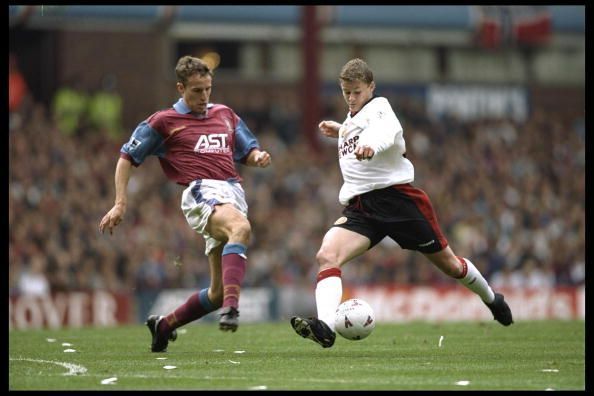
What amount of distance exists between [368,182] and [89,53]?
78.8 ft

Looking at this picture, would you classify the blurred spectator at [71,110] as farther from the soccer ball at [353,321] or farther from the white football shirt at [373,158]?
the soccer ball at [353,321]

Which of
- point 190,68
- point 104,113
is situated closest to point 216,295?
point 190,68

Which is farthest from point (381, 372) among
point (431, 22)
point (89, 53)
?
point (431, 22)

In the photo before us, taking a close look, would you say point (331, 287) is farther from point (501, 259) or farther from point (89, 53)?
point (89, 53)

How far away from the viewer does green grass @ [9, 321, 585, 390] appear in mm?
8273

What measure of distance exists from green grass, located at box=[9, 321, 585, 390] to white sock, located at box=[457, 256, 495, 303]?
1.55 feet

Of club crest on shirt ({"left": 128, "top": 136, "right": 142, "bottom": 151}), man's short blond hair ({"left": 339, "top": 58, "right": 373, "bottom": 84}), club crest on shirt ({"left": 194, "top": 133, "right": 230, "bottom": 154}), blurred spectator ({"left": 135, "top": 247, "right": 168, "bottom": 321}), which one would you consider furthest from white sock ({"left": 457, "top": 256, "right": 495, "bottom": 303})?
blurred spectator ({"left": 135, "top": 247, "right": 168, "bottom": 321})

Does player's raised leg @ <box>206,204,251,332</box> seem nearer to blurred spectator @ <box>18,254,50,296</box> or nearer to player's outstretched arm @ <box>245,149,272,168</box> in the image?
player's outstretched arm @ <box>245,149,272,168</box>

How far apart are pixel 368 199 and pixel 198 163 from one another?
1440mm

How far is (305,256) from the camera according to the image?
23875 mm

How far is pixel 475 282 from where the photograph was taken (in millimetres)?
10883

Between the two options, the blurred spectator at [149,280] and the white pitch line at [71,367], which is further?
the blurred spectator at [149,280]

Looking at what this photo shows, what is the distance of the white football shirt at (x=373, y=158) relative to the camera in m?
10.1

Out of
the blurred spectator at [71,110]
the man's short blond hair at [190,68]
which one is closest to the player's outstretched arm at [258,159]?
the man's short blond hair at [190,68]
